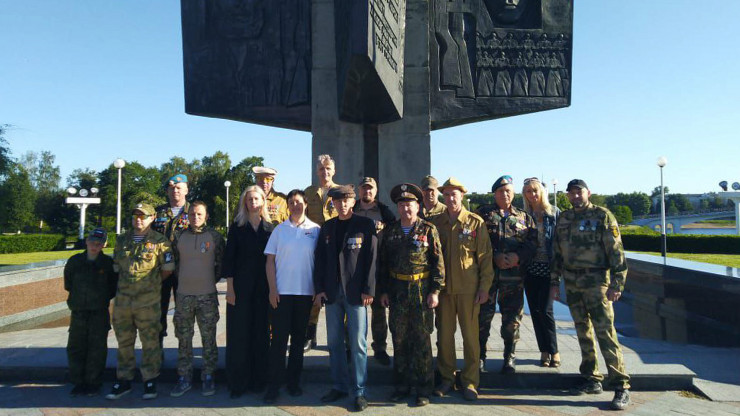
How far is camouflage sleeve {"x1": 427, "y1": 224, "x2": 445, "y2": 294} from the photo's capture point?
358 centimetres

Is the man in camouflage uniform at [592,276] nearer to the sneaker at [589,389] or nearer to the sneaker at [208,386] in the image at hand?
the sneaker at [589,389]

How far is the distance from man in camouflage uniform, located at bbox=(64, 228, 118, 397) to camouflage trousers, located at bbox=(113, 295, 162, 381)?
0.24m

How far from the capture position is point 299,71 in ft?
23.9

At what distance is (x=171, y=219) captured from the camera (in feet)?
14.0

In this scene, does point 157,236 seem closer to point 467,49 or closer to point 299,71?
point 299,71

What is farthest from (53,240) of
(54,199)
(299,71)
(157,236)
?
(54,199)

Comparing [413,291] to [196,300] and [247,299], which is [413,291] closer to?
[247,299]

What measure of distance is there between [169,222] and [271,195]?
1.05 metres

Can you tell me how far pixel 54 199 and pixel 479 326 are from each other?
67.9 meters

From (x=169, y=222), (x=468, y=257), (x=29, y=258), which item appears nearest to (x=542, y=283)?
(x=468, y=257)

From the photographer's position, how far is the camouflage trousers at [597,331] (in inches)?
140

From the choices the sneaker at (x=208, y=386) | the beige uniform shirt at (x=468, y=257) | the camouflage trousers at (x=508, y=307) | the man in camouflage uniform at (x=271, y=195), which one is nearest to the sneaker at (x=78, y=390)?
the sneaker at (x=208, y=386)

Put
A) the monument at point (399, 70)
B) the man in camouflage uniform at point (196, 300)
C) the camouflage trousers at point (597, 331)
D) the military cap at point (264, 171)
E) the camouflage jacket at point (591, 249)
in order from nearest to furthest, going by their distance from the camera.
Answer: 1. the camouflage trousers at point (597, 331)
2. the camouflage jacket at point (591, 249)
3. the man in camouflage uniform at point (196, 300)
4. the military cap at point (264, 171)
5. the monument at point (399, 70)

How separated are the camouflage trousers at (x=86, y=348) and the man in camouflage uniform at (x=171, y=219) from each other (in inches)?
20.4
